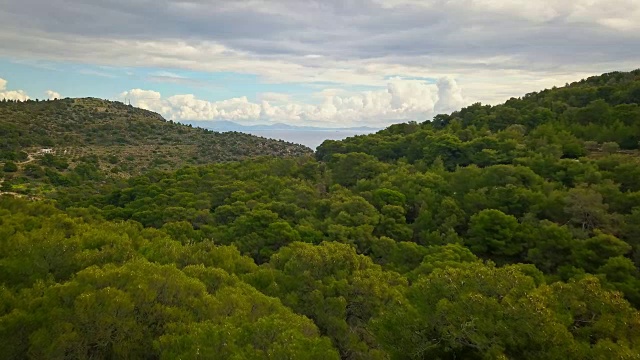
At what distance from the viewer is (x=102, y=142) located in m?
85.9

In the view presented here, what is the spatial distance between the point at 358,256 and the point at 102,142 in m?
80.0

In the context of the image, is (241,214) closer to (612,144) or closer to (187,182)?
(187,182)

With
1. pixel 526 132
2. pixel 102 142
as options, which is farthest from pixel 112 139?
pixel 526 132

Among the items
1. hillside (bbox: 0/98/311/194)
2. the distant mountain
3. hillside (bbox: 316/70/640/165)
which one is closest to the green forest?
hillside (bbox: 316/70/640/165)

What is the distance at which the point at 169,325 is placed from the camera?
12.5m

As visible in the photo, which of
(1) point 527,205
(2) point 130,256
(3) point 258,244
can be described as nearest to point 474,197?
(1) point 527,205

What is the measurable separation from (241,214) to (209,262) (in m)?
14.6

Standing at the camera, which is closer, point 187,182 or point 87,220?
point 87,220

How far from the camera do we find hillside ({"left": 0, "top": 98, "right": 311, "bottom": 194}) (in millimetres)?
66500

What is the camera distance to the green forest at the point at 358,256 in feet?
38.1

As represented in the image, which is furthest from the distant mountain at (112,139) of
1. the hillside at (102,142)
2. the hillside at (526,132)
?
the hillside at (526,132)

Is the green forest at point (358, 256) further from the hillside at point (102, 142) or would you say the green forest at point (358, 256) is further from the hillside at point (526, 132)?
the hillside at point (102, 142)

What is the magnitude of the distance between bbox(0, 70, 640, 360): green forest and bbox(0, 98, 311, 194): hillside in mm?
14897

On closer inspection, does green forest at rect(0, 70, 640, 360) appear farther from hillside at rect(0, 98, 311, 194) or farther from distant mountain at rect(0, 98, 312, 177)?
distant mountain at rect(0, 98, 312, 177)
